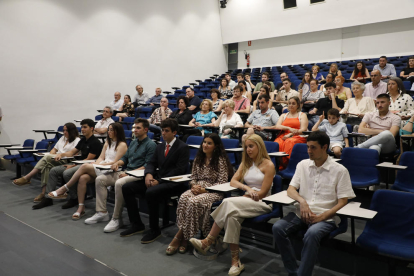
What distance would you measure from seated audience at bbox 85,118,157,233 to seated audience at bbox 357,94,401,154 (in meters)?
2.21

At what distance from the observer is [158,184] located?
9.63 feet

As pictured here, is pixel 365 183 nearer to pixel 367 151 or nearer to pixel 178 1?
pixel 367 151

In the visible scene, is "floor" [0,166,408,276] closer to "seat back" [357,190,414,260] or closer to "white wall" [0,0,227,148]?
"seat back" [357,190,414,260]

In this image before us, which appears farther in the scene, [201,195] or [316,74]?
[316,74]

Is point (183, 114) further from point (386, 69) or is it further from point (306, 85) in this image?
point (386, 69)

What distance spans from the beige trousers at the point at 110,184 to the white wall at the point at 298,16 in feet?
30.5

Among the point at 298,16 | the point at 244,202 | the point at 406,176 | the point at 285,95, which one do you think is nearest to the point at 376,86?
the point at 285,95

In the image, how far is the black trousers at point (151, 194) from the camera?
281cm

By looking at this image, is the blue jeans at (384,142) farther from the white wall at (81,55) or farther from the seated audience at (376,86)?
the white wall at (81,55)

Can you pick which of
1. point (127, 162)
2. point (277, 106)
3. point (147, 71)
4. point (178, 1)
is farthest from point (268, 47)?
point (127, 162)

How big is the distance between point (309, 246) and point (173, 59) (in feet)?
31.4

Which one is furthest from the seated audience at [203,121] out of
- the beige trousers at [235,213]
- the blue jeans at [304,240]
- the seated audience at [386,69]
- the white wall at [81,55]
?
the white wall at [81,55]

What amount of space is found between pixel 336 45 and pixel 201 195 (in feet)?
32.1

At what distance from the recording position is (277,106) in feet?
17.6
